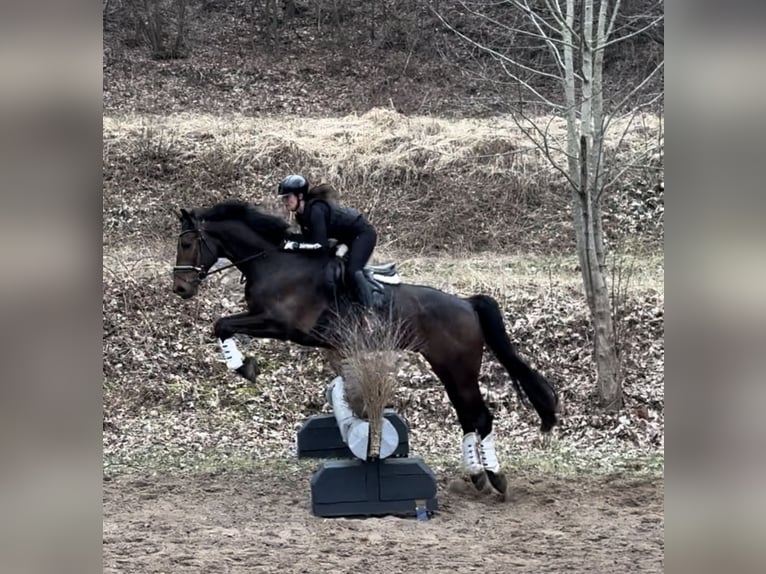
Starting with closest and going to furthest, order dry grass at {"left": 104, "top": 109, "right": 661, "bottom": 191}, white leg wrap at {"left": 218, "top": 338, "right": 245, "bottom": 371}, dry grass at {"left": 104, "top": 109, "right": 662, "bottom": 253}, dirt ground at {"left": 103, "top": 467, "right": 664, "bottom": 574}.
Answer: dirt ground at {"left": 103, "top": 467, "right": 664, "bottom": 574} → white leg wrap at {"left": 218, "top": 338, "right": 245, "bottom": 371} → dry grass at {"left": 104, "top": 109, "right": 662, "bottom": 253} → dry grass at {"left": 104, "top": 109, "right": 661, "bottom": 191}

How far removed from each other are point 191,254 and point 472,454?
7.53ft

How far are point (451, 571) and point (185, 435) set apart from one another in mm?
3631

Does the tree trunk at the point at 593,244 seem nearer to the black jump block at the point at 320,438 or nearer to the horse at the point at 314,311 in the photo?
the horse at the point at 314,311

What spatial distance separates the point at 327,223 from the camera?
6227 millimetres

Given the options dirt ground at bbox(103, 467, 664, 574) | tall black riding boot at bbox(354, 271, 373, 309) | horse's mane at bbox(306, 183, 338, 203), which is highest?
horse's mane at bbox(306, 183, 338, 203)

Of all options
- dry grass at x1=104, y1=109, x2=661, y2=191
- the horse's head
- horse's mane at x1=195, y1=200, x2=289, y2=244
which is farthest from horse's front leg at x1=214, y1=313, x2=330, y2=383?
dry grass at x1=104, y1=109, x2=661, y2=191

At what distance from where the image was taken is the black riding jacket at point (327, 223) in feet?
20.3

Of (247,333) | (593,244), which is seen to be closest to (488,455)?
(247,333)

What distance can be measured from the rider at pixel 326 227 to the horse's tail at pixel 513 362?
0.80 meters

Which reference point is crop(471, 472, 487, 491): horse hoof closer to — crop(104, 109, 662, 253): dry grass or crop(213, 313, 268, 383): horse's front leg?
crop(213, 313, 268, 383): horse's front leg

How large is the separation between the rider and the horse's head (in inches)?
20.9

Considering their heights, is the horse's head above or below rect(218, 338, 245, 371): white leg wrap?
above

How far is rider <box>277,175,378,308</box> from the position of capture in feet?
20.3
